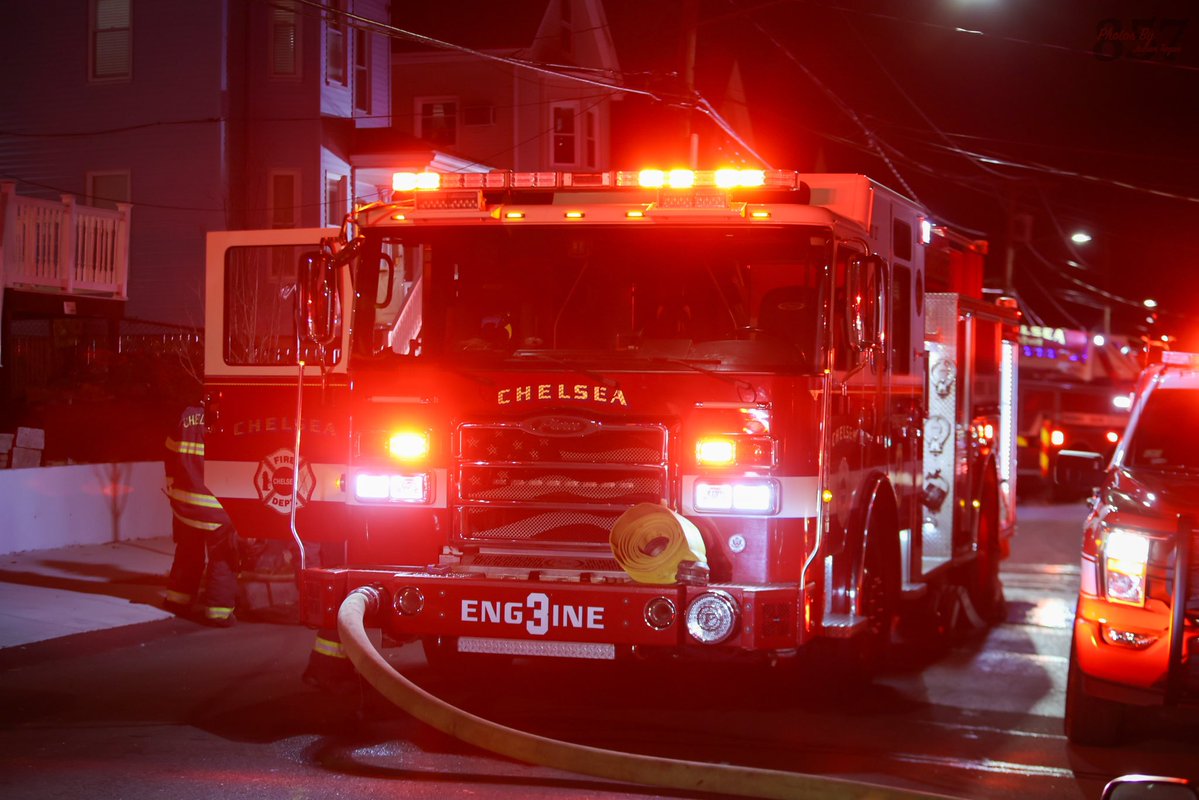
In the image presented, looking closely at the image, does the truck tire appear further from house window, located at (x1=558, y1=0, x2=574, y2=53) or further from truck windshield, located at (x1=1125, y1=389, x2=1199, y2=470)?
house window, located at (x1=558, y1=0, x2=574, y2=53)

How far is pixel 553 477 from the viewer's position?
24.1 ft

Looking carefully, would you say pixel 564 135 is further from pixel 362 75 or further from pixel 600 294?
pixel 600 294

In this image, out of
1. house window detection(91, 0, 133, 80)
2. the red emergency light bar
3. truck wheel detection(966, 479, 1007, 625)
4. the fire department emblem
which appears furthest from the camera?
house window detection(91, 0, 133, 80)

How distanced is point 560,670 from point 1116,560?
3.71m

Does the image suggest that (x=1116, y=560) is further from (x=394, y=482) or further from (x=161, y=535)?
(x=161, y=535)

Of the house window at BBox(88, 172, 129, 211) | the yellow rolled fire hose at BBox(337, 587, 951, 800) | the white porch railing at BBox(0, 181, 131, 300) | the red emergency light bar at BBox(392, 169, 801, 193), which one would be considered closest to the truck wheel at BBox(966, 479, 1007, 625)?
the red emergency light bar at BBox(392, 169, 801, 193)

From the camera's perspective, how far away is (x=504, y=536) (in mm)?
7387

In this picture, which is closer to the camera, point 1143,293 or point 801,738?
point 801,738

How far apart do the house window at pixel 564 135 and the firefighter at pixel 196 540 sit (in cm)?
2125

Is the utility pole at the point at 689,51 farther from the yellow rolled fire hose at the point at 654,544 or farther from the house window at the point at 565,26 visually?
the house window at the point at 565,26

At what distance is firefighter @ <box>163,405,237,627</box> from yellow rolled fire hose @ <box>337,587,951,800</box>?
211 inches

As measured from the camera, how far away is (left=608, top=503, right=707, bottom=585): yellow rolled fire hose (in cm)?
687

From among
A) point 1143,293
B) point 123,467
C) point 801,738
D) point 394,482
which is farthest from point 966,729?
point 1143,293

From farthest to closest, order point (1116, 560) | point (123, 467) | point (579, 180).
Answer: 1. point (123, 467)
2. point (579, 180)
3. point (1116, 560)
